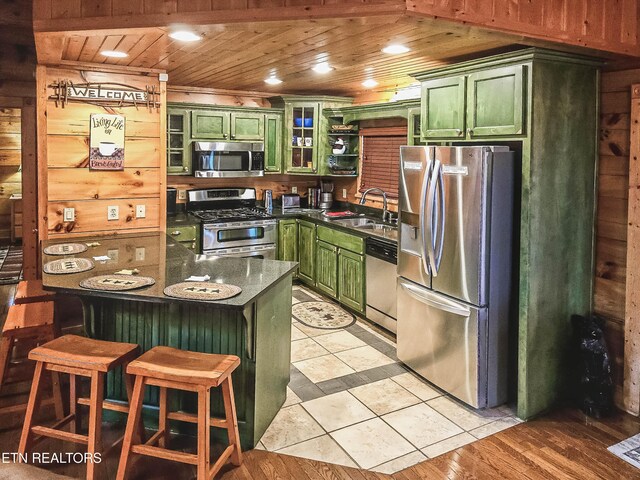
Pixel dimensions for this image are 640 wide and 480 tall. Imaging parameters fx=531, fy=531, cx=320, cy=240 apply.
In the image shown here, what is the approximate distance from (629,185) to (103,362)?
3105mm

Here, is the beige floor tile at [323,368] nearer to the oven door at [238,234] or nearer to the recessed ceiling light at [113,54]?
the oven door at [238,234]

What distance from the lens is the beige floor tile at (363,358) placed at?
4.05m

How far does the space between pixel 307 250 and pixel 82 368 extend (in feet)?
12.2

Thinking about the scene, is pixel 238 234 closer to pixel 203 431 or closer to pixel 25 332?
pixel 25 332

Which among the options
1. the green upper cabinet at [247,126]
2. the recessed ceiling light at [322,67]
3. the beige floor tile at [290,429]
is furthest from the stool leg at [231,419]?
the green upper cabinet at [247,126]

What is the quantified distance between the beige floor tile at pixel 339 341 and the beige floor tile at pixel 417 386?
0.65 m

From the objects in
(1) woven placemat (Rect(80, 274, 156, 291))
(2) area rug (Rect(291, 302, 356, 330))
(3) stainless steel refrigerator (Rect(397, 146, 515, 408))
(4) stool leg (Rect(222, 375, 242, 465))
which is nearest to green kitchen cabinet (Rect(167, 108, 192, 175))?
(2) area rug (Rect(291, 302, 356, 330))

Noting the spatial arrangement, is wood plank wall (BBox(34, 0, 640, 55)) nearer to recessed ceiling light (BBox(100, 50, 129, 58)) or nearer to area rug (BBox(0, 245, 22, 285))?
recessed ceiling light (BBox(100, 50, 129, 58))

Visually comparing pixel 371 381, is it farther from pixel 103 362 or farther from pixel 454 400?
pixel 103 362

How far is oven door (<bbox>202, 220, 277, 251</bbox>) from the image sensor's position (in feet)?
18.1

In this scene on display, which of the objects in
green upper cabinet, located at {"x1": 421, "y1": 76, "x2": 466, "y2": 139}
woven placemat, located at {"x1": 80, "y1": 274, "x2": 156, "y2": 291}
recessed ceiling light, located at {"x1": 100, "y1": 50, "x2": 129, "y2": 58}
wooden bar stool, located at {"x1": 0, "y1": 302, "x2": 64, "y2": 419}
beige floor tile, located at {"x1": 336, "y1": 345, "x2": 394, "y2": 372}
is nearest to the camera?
woven placemat, located at {"x1": 80, "y1": 274, "x2": 156, "y2": 291}

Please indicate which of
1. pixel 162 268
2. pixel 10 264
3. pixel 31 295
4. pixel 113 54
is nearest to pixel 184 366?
pixel 162 268

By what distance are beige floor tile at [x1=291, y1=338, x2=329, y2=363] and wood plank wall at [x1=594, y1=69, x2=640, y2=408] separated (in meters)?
2.05

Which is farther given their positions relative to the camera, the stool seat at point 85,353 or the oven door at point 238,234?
the oven door at point 238,234
